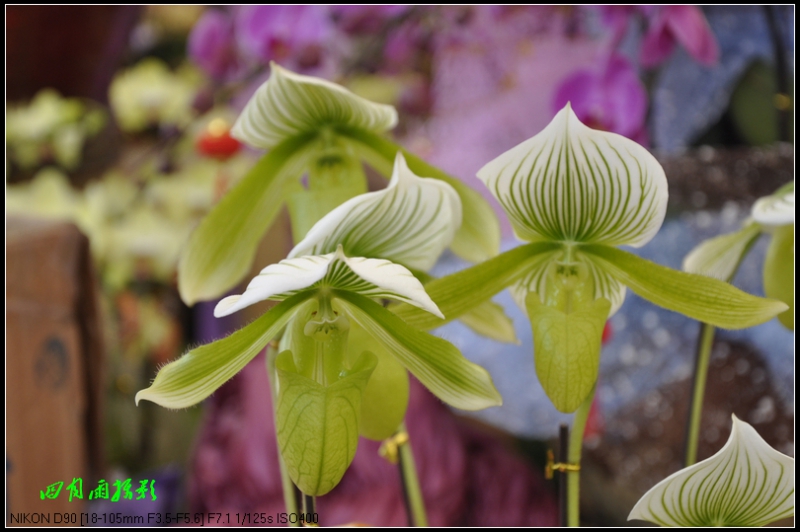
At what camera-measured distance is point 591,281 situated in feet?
1.20

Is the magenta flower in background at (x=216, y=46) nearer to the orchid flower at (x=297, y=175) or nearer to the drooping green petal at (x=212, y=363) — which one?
the orchid flower at (x=297, y=175)

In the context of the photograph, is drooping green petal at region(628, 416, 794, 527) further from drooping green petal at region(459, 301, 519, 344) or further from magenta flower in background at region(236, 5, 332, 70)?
magenta flower in background at region(236, 5, 332, 70)

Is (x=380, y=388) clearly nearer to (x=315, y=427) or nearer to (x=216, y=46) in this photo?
(x=315, y=427)

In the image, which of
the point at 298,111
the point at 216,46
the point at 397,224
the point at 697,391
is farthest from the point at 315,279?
the point at 216,46

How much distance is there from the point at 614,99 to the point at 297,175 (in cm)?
57

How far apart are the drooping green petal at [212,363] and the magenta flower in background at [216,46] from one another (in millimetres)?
858

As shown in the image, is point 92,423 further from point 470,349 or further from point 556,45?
point 556,45

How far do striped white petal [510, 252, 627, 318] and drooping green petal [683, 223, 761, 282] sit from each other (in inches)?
4.1

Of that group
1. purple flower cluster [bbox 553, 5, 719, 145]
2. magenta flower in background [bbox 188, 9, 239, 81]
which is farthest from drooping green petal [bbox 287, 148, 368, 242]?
magenta flower in background [bbox 188, 9, 239, 81]

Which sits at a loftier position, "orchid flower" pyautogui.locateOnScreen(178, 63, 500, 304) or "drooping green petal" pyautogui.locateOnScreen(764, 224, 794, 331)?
"orchid flower" pyautogui.locateOnScreen(178, 63, 500, 304)

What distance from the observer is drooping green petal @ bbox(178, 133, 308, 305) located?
1.52 feet

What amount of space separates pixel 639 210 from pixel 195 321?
1091 millimetres

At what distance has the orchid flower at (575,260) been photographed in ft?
1.01

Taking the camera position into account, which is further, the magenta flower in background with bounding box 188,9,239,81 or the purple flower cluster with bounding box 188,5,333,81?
the magenta flower in background with bounding box 188,9,239,81
